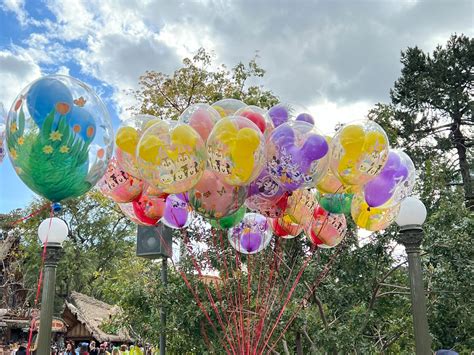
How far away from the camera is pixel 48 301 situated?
5852 mm

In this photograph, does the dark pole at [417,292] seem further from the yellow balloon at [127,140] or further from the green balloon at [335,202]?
the yellow balloon at [127,140]

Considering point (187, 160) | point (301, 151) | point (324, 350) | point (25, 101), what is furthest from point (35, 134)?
point (324, 350)

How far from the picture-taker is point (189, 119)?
4.16m

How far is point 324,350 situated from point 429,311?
1911 millimetres

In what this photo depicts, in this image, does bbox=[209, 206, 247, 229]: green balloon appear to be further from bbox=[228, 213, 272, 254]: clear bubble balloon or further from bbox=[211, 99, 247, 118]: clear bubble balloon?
bbox=[211, 99, 247, 118]: clear bubble balloon

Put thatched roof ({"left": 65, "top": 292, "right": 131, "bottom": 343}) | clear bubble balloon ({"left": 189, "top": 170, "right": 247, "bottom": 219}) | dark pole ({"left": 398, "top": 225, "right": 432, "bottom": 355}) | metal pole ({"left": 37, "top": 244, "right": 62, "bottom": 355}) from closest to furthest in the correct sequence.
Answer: clear bubble balloon ({"left": 189, "top": 170, "right": 247, "bottom": 219}) < dark pole ({"left": 398, "top": 225, "right": 432, "bottom": 355}) < metal pole ({"left": 37, "top": 244, "right": 62, "bottom": 355}) < thatched roof ({"left": 65, "top": 292, "right": 131, "bottom": 343})

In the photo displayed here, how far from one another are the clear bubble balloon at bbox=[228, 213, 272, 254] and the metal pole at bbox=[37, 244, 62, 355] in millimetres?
2396

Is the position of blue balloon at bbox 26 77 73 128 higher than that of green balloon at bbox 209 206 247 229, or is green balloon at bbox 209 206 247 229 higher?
blue balloon at bbox 26 77 73 128

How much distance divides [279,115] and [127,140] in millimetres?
1495

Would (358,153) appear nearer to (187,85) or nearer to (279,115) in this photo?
(279,115)

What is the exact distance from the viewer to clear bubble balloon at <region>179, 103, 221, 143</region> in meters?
4.08

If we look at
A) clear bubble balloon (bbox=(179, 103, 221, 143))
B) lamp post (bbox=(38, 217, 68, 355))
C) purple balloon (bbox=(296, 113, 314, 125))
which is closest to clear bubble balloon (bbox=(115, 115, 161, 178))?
clear bubble balloon (bbox=(179, 103, 221, 143))

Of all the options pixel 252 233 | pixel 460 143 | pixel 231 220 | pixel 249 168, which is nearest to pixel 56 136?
pixel 249 168

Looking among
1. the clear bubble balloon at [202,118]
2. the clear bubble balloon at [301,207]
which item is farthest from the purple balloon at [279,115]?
the clear bubble balloon at [301,207]
